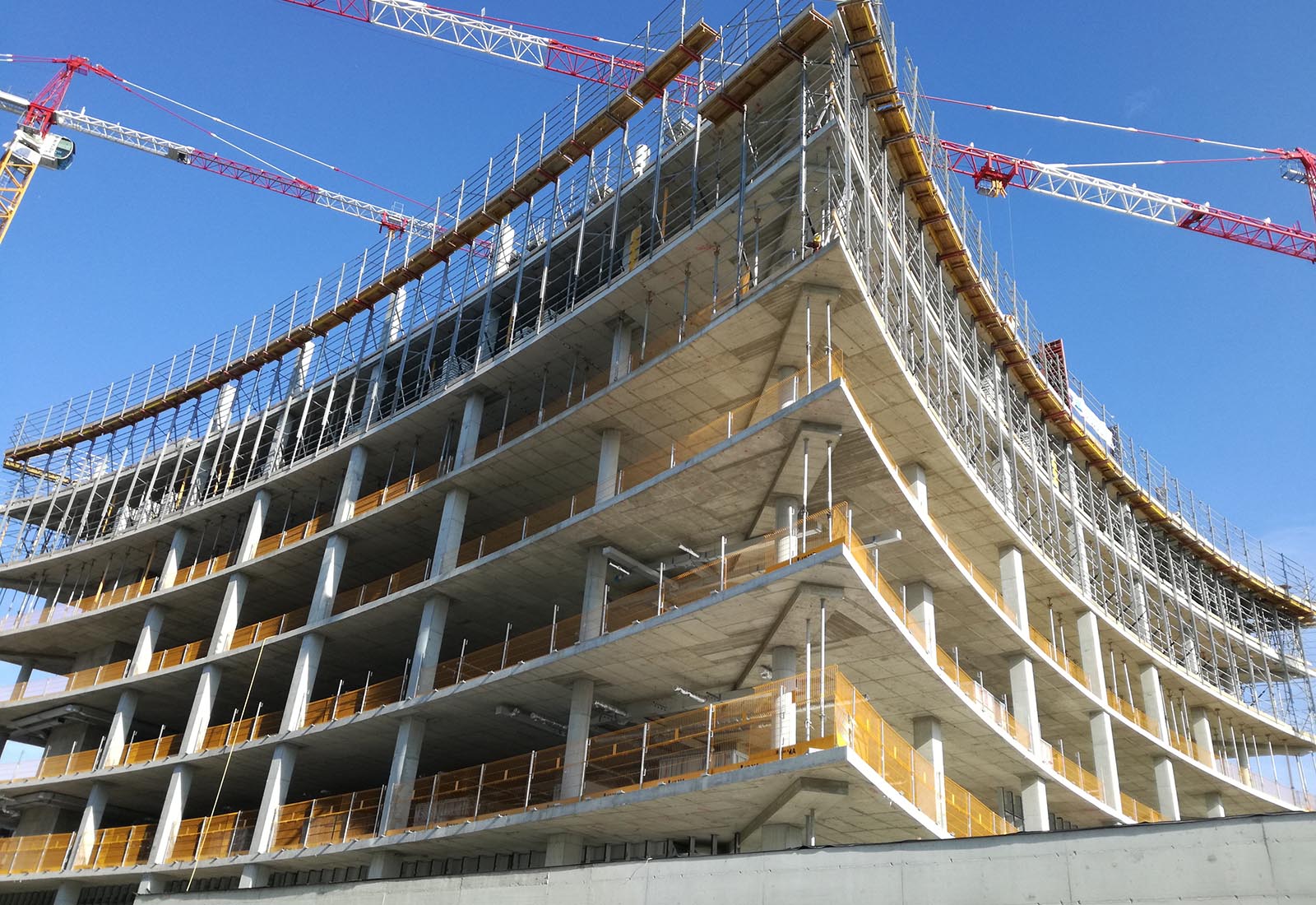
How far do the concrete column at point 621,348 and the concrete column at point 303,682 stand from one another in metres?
13.9

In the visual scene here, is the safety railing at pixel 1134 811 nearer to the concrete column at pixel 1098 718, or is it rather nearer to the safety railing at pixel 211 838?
the concrete column at pixel 1098 718

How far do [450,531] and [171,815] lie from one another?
46.8 feet

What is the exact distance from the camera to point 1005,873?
13.8 m

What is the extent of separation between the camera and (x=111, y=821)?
148 ft

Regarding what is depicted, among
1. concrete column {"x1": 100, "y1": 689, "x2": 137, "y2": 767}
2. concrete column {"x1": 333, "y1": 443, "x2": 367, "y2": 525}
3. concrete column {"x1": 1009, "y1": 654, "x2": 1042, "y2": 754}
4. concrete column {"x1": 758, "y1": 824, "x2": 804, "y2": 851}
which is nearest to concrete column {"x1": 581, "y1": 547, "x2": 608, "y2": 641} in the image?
concrete column {"x1": 758, "y1": 824, "x2": 804, "y2": 851}

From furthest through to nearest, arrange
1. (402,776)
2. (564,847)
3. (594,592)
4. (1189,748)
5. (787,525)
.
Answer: (1189,748)
(402,776)
(594,592)
(564,847)
(787,525)

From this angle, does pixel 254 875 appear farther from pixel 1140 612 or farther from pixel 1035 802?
pixel 1140 612

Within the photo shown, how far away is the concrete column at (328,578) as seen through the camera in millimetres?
34438

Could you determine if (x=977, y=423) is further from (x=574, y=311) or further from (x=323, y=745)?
(x=323, y=745)

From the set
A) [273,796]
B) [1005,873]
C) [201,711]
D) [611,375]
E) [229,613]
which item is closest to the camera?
[1005,873]

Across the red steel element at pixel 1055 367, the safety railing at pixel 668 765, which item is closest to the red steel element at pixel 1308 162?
the red steel element at pixel 1055 367

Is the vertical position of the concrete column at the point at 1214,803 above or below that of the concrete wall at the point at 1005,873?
above

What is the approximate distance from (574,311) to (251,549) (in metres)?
17.4

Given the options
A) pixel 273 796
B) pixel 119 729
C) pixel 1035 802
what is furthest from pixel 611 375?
pixel 119 729
